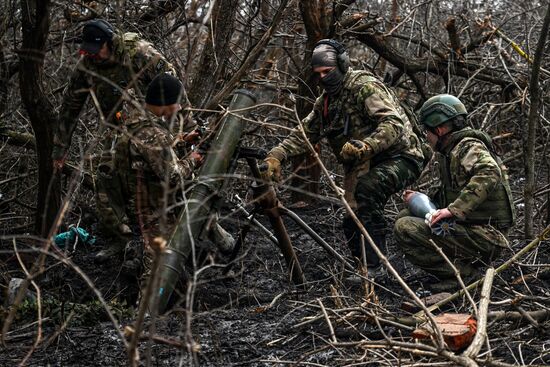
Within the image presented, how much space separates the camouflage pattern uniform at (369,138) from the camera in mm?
6926

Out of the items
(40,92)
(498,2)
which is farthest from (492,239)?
(498,2)

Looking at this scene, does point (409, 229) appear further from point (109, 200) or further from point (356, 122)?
point (109, 200)

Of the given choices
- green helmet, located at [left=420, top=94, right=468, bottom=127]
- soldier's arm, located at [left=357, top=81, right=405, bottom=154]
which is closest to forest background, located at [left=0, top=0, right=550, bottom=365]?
soldier's arm, located at [left=357, top=81, right=405, bottom=154]

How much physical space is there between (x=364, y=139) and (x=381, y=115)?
225mm

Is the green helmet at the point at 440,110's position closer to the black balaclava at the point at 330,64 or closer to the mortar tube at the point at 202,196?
the black balaclava at the point at 330,64

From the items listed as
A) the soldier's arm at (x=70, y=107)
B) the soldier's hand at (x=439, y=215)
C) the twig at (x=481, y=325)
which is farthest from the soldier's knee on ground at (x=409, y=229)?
the soldier's arm at (x=70, y=107)

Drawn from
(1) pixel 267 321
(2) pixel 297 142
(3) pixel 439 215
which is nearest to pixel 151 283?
(1) pixel 267 321

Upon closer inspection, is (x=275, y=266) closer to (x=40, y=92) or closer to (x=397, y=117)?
(x=397, y=117)

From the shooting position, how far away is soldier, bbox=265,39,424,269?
694cm

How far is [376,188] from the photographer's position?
6.98 metres

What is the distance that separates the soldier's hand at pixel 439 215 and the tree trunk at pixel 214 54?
2076 millimetres

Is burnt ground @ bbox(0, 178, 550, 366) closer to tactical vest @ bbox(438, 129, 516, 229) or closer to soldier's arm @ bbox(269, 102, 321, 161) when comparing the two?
tactical vest @ bbox(438, 129, 516, 229)

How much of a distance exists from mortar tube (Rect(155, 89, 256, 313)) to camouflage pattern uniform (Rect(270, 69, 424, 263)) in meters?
0.84

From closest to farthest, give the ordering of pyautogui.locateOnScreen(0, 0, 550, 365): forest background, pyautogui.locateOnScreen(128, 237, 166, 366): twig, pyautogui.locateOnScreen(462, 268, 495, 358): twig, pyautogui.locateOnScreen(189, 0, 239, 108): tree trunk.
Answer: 1. pyautogui.locateOnScreen(128, 237, 166, 366): twig
2. pyautogui.locateOnScreen(462, 268, 495, 358): twig
3. pyautogui.locateOnScreen(0, 0, 550, 365): forest background
4. pyautogui.locateOnScreen(189, 0, 239, 108): tree trunk
